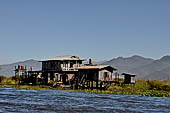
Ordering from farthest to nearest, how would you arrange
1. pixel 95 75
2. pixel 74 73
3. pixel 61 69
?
1. pixel 74 73
2. pixel 61 69
3. pixel 95 75

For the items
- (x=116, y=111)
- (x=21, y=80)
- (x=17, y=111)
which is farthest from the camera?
(x=21, y=80)

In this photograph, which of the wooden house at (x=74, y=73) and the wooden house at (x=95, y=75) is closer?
the wooden house at (x=95, y=75)

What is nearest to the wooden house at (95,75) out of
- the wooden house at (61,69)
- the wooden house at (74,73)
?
the wooden house at (74,73)

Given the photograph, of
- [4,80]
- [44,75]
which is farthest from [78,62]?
[4,80]

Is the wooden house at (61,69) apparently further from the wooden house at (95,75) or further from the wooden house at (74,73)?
the wooden house at (95,75)

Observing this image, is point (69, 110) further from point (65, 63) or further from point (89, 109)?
point (65, 63)

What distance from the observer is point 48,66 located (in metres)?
103

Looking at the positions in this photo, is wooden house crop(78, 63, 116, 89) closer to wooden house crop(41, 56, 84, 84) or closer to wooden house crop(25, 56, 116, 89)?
wooden house crop(25, 56, 116, 89)

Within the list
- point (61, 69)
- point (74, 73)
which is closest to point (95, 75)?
point (74, 73)

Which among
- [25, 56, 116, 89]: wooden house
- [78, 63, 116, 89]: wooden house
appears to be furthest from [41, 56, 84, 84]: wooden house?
[78, 63, 116, 89]: wooden house

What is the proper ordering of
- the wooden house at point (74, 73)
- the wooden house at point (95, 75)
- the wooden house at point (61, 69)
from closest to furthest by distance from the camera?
the wooden house at point (95, 75), the wooden house at point (74, 73), the wooden house at point (61, 69)

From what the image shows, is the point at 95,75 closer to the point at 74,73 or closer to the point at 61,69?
the point at 74,73

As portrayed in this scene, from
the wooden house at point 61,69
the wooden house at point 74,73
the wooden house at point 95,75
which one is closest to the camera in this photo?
the wooden house at point 95,75

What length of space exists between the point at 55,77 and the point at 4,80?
1990 cm
